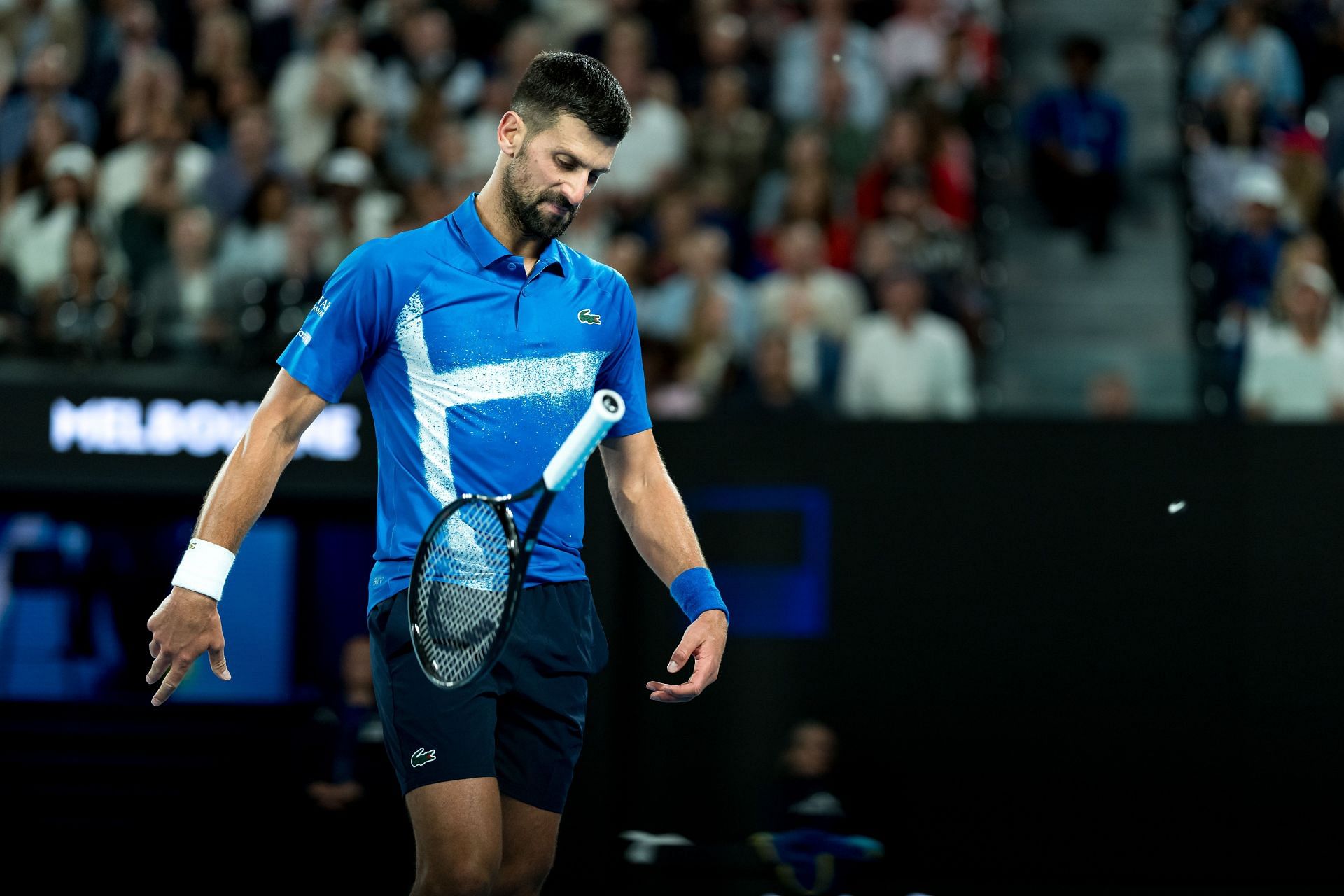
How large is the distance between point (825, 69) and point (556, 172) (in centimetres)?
722

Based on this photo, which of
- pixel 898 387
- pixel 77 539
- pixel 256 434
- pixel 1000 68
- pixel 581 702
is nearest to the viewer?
pixel 256 434

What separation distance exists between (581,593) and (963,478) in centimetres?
459

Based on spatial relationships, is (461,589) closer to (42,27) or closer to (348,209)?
(348,209)

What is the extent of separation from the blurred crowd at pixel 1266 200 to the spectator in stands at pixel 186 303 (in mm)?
4785

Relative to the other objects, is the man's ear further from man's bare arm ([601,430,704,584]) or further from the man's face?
man's bare arm ([601,430,704,584])

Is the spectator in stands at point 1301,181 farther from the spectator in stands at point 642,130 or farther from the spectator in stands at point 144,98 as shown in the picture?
the spectator in stands at point 144,98

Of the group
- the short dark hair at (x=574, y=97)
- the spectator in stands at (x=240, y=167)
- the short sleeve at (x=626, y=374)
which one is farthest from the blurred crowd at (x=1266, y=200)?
the short dark hair at (x=574, y=97)

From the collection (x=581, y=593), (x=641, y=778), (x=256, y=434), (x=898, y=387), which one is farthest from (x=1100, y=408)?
(x=256, y=434)

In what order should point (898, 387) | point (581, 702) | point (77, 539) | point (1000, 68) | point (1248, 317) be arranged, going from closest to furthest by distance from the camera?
point (581, 702) < point (77, 539) < point (898, 387) < point (1248, 317) < point (1000, 68)

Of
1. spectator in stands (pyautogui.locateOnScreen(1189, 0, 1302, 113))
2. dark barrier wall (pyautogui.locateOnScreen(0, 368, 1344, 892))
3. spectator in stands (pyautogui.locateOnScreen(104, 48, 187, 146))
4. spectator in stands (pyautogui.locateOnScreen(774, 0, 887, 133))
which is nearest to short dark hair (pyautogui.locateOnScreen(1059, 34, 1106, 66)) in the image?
spectator in stands (pyautogui.locateOnScreen(1189, 0, 1302, 113))

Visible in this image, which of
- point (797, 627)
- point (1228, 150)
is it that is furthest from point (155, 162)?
point (1228, 150)

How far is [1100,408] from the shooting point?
9.01 meters

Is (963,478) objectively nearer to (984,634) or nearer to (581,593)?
(984,634)

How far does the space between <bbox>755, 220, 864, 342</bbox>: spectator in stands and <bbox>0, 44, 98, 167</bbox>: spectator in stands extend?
4034 mm
